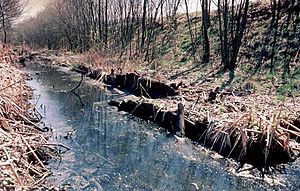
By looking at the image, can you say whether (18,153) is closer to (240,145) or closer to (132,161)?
(132,161)

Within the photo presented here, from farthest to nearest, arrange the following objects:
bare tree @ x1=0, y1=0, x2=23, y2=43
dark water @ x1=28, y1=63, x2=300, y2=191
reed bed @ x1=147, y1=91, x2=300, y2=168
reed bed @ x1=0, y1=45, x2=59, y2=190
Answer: bare tree @ x1=0, y1=0, x2=23, y2=43 < reed bed @ x1=147, y1=91, x2=300, y2=168 < dark water @ x1=28, y1=63, x2=300, y2=191 < reed bed @ x1=0, y1=45, x2=59, y2=190

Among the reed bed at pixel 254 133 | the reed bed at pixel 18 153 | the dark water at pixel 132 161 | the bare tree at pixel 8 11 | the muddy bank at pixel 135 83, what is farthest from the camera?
the bare tree at pixel 8 11

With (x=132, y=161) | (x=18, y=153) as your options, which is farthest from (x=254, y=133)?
(x=18, y=153)

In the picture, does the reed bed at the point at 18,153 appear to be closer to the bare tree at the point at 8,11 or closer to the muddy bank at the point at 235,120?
the muddy bank at the point at 235,120

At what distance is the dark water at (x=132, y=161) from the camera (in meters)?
8.15

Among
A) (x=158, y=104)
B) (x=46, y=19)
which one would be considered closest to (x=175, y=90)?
(x=158, y=104)

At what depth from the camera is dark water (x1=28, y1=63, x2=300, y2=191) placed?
815 cm

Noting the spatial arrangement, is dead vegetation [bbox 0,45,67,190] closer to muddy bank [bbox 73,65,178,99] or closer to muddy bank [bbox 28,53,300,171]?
muddy bank [bbox 28,53,300,171]

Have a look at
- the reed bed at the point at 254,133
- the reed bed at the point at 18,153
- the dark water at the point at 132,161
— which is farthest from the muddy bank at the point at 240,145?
the reed bed at the point at 18,153

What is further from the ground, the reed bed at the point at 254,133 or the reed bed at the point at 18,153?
the reed bed at the point at 18,153

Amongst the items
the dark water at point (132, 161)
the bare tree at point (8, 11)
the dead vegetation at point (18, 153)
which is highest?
the bare tree at point (8, 11)

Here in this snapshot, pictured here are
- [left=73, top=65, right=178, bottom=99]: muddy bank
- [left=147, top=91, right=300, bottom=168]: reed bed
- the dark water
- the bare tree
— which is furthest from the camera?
the bare tree

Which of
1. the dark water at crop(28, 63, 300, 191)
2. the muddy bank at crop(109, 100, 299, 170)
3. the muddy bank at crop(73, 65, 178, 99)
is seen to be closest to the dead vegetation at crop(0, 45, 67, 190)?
the dark water at crop(28, 63, 300, 191)

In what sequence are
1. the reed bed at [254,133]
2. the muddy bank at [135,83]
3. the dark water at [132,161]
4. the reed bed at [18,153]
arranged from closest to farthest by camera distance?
the reed bed at [18,153] → the dark water at [132,161] → the reed bed at [254,133] → the muddy bank at [135,83]
